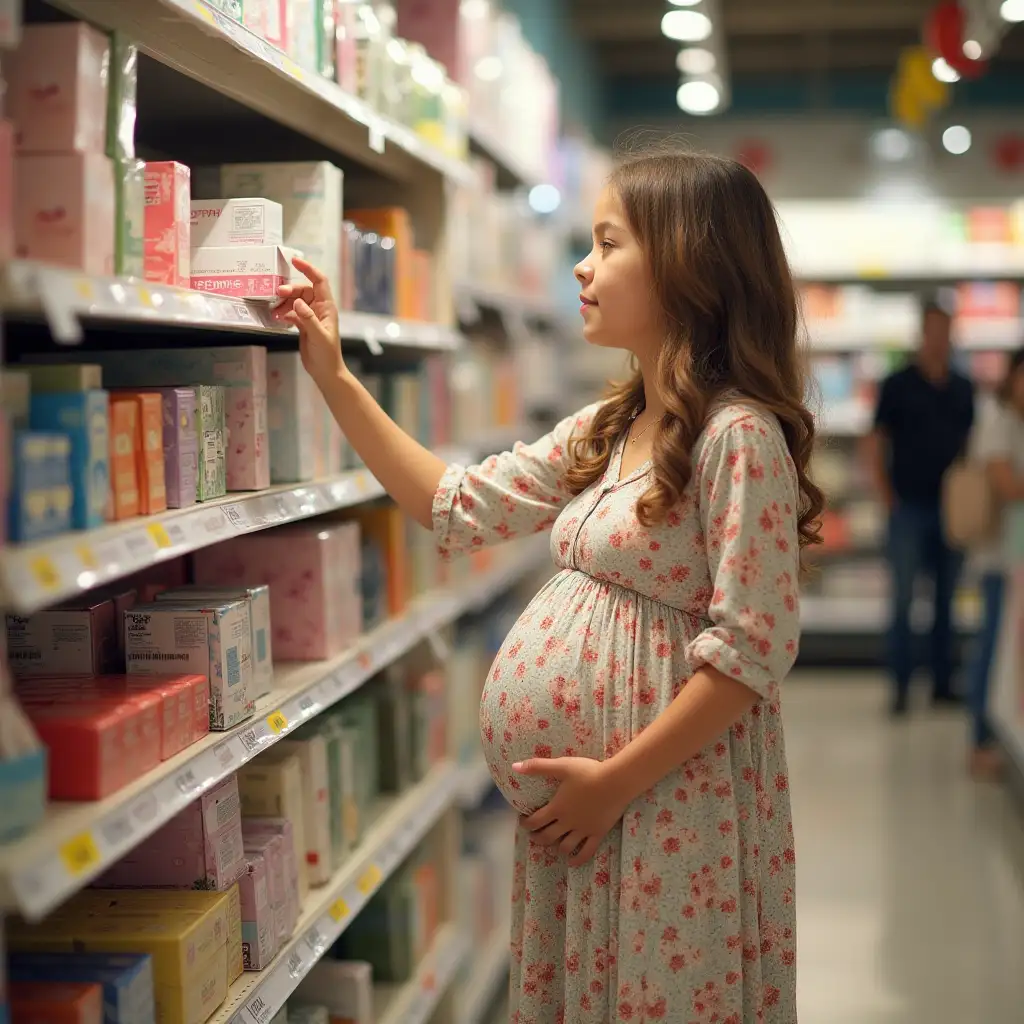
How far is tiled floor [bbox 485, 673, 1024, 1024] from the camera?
12.7 ft

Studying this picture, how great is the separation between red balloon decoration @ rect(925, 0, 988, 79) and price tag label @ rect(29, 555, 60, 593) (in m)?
6.22

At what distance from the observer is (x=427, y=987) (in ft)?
10.3

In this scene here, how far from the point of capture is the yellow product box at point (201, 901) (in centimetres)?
201

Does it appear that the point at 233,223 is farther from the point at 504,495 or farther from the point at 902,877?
the point at 902,877

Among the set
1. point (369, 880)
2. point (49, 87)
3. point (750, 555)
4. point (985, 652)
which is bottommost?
point (985, 652)

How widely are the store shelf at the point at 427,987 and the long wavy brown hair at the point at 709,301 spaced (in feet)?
4.91

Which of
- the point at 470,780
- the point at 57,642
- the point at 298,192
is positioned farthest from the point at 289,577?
the point at 470,780

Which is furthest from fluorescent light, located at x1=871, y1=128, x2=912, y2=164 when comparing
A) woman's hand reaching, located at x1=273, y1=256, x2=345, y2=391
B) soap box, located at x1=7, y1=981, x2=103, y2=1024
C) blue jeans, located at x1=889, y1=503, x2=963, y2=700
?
soap box, located at x1=7, y1=981, x2=103, y2=1024

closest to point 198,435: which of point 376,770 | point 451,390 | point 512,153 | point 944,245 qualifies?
point 376,770

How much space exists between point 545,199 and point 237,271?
4365 millimetres

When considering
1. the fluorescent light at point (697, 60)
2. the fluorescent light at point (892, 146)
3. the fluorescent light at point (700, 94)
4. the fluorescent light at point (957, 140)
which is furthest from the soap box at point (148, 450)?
the fluorescent light at point (957, 140)

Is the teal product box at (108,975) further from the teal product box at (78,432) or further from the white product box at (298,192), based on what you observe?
the white product box at (298,192)

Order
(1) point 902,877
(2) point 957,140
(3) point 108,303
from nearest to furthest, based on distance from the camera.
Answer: (3) point 108,303 → (1) point 902,877 → (2) point 957,140

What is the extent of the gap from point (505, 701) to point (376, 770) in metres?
1.11
